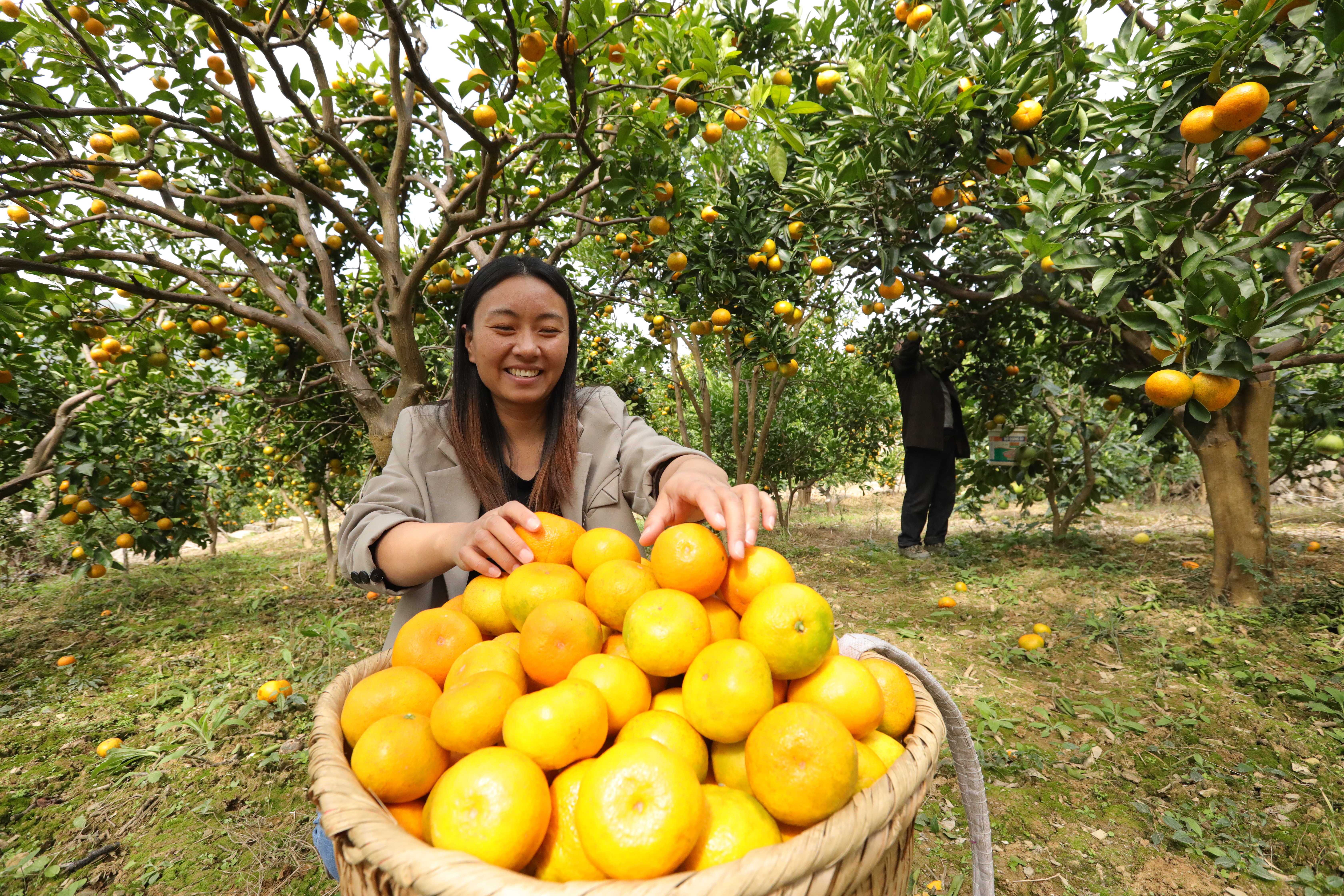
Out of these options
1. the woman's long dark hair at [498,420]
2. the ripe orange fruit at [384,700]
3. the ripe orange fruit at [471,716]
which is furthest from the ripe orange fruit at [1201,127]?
the ripe orange fruit at [384,700]

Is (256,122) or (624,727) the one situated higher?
(256,122)

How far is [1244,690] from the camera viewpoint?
2.76 metres

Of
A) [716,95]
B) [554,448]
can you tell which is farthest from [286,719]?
[716,95]

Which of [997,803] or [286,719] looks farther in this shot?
[286,719]

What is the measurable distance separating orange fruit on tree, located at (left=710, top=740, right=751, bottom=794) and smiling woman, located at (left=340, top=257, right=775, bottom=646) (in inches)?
18.6

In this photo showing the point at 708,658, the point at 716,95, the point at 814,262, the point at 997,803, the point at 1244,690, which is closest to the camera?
the point at 708,658

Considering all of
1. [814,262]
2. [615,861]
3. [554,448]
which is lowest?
[615,861]

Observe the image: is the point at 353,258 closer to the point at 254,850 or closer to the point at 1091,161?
the point at 254,850

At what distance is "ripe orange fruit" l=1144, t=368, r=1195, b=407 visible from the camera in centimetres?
218

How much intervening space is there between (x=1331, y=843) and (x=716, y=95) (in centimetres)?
365

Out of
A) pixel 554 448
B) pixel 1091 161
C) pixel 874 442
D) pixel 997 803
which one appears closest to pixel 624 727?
pixel 554 448

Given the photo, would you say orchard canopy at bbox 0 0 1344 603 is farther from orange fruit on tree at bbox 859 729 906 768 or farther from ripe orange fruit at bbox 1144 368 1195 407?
orange fruit on tree at bbox 859 729 906 768

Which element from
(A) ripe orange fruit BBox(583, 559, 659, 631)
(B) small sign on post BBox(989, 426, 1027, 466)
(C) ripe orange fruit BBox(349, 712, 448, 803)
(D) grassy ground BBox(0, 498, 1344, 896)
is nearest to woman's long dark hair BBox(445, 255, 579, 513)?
(A) ripe orange fruit BBox(583, 559, 659, 631)

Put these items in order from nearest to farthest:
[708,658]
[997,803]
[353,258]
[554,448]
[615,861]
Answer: [615,861] < [708,658] < [554,448] < [997,803] < [353,258]
